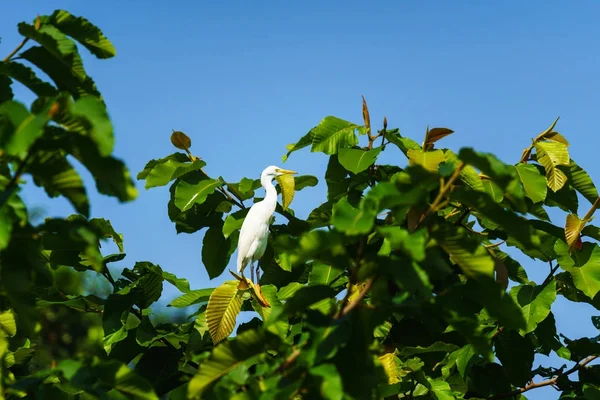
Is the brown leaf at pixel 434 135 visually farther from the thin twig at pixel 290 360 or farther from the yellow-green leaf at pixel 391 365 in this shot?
the thin twig at pixel 290 360

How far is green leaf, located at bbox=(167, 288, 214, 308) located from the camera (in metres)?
3.67

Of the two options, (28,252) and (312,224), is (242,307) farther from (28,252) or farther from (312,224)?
(28,252)

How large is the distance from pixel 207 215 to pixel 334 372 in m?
2.57

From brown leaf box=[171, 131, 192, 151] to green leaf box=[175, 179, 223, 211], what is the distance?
254 mm

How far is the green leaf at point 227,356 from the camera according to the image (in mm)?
1922

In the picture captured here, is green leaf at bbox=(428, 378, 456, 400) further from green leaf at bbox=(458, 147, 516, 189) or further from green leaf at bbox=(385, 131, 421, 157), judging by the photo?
green leaf at bbox=(458, 147, 516, 189)

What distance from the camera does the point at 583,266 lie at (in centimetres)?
356

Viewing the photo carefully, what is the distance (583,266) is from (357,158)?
1.03 meters

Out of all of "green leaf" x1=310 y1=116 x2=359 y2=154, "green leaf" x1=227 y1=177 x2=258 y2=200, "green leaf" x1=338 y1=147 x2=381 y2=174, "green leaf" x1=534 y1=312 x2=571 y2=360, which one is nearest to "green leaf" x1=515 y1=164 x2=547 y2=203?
"green leaf" x1=534 y1=312 x2=571 y2=360

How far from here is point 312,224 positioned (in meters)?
3.95

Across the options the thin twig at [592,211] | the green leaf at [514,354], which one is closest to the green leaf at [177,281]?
the green leaf at [514,354]

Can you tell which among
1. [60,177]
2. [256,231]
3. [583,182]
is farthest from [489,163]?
[256,231]

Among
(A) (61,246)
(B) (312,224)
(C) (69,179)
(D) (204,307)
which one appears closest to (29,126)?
(C) (69,179)

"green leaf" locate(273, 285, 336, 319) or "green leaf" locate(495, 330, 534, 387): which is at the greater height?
"green leaf" locate(495, 330, 534, 387)
